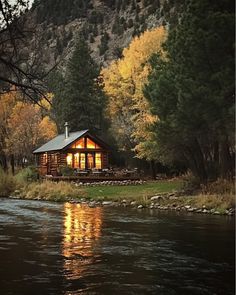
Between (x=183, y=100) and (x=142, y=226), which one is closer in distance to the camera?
(x=142, y=226)

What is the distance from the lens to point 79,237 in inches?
542

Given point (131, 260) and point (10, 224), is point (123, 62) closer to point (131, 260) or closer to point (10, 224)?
point (10, 224)

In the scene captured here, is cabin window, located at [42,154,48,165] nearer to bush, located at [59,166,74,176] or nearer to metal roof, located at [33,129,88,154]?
metal roof, located at [33,129,88,154]

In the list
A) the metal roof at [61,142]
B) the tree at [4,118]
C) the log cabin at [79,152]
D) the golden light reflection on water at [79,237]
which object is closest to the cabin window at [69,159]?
the log cabin at [79,152]

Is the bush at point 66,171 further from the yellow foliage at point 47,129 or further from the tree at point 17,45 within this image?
the tree at point 17,45

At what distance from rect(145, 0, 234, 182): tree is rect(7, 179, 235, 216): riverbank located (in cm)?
259

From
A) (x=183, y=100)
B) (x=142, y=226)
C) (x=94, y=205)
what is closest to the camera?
(x=142, y=226)

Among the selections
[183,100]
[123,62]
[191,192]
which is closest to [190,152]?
[191,192]

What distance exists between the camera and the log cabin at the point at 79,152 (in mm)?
45719

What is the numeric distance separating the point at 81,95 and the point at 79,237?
130 ft

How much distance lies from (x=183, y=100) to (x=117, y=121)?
25836 millimetres

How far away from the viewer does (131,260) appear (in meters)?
10.4

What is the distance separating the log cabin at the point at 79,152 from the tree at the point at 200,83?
22034mm

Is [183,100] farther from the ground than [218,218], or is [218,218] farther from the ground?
[183,100]
